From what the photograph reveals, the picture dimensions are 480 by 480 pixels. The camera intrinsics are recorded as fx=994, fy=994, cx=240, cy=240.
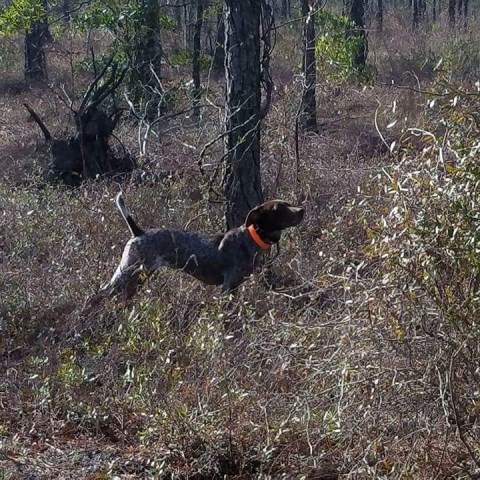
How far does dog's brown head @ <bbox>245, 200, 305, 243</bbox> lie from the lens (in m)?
7.51

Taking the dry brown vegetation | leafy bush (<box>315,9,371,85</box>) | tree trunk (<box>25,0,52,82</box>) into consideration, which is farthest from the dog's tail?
tree trunk (<box>25,0,52,82</box>)

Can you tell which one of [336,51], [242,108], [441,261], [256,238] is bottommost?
[336,51]

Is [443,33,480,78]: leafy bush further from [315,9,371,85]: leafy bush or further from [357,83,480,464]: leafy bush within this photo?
[357,83,480,464]: leafy bush

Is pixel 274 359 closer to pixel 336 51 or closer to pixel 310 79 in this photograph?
pixel 310 79

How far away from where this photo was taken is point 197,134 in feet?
39.8

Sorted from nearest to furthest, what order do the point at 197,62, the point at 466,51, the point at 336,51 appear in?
the point at 197,62 < the point at 336,51 < the point at 466,51

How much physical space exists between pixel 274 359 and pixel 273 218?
265 cm

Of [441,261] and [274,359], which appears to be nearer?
[441,261]

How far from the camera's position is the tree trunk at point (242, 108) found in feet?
Result: 27.3

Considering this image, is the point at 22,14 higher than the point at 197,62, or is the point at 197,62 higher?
the point at 22,14

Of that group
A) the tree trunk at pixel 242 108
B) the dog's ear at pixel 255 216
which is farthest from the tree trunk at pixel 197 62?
the dog's ear at pixel 255 216

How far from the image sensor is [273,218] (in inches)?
298

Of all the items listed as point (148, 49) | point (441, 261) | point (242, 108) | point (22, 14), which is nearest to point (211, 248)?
point (242, 108)

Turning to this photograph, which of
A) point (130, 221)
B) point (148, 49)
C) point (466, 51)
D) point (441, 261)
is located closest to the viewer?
point (441, 261)
